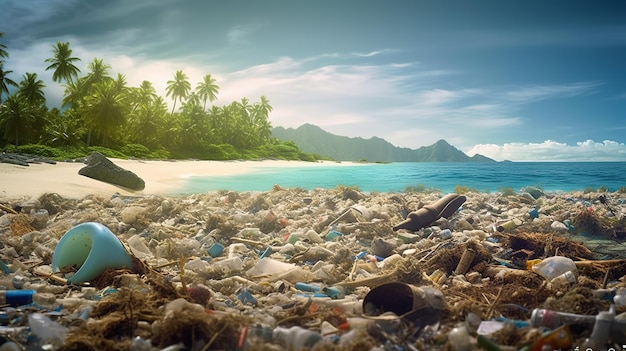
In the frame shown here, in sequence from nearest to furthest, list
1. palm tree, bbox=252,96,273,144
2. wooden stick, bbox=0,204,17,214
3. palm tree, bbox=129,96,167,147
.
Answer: wooden stick, bbox=0,204,17,214 < palm tree, bbox=129,96,167,147 < palm tree, bbox=252,96,273,144

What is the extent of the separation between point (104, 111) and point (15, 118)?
28.7 feet

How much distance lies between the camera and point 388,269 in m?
5.00

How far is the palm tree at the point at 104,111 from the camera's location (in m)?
41.5

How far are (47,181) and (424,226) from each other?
1120 cm

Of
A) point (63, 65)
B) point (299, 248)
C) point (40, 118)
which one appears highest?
point (63, 65)

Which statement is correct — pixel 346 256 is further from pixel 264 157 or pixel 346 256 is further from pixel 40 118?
pixel 264 157

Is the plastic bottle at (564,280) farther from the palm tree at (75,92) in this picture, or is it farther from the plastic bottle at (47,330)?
the palm tree at (75,92)

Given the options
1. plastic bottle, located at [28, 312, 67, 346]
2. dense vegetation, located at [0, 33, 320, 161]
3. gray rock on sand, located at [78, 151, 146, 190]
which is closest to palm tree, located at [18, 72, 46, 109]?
dense vegetation, located at [0, 33, 320, 161]

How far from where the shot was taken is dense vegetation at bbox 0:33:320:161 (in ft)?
135

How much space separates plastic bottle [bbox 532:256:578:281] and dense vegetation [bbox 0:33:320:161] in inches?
1407

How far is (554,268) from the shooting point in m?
4.71

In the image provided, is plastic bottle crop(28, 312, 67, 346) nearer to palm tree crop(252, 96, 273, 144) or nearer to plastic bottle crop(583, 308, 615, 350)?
plastic bottle crop(583, 308, 615, 350)

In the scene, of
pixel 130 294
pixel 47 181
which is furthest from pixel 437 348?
pixel 47 181

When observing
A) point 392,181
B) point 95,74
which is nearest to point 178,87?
point 95,74
